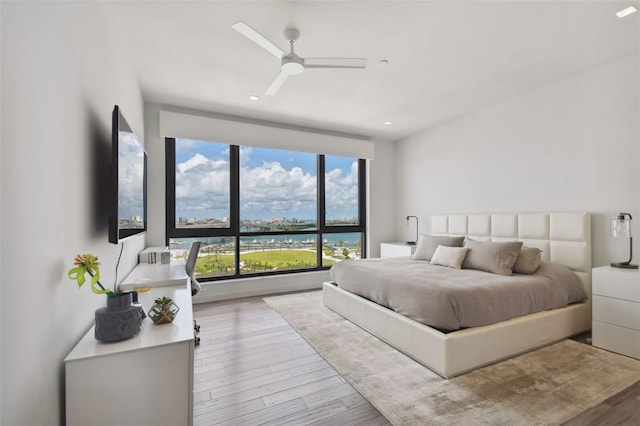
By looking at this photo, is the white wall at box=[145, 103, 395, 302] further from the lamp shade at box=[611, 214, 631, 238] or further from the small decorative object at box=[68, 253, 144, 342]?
the lamp shade at box=[611, 214, 631, 238]

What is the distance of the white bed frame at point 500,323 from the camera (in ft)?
7.41

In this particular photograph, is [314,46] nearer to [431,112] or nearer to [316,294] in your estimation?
[431,112]

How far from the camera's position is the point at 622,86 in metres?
2.93

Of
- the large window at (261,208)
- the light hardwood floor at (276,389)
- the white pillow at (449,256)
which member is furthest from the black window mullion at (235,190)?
the white pillow at (449,256)

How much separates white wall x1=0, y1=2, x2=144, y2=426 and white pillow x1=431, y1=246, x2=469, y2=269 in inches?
133

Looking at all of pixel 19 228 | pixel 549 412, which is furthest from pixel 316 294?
pixel 19 228

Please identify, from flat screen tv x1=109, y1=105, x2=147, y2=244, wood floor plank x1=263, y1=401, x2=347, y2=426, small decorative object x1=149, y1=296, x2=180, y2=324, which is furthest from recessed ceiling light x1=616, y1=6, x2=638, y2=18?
small decorative object x1=149, y1=296, x2=180, y2=324

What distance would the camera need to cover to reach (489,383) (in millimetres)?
2121

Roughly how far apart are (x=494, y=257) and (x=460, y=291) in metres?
1.12

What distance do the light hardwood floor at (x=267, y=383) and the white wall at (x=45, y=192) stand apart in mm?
909

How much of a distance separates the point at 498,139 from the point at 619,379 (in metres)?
2.92

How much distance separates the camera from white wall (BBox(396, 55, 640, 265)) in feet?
9.61

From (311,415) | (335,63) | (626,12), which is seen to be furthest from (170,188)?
(626,12)

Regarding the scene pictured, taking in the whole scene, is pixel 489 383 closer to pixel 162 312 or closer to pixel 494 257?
pixel 494 257
